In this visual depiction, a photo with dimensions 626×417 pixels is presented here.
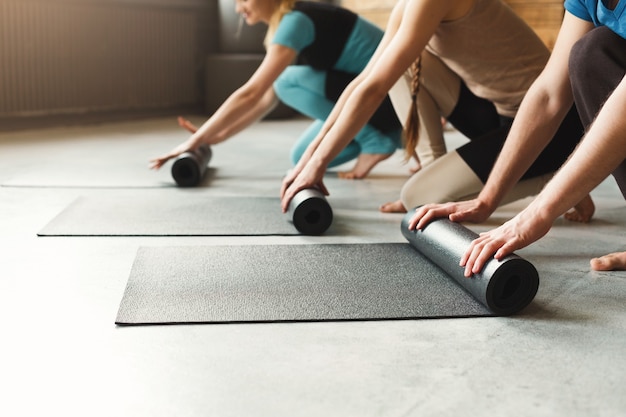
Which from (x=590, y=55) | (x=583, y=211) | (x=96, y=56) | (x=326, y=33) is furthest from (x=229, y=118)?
(x=96, y=56)

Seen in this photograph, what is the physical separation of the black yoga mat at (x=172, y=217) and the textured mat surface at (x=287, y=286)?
0.21 metres

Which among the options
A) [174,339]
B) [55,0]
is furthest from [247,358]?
[55,0]

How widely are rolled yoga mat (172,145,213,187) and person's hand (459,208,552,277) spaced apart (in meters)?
1.54

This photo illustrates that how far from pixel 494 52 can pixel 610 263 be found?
2.58 feet

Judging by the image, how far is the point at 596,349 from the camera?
128 cm


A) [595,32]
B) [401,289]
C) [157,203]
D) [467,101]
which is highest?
[595,32]

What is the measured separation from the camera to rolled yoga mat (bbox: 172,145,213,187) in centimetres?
276

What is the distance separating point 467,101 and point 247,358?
1542 mm

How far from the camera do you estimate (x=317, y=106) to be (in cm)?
312

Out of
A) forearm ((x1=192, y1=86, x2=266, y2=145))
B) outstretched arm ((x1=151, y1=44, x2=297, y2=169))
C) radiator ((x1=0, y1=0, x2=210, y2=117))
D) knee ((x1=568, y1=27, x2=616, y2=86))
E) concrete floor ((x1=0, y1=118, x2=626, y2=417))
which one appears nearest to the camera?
concrete floor ((x1=0, y1=118, x2=626, y2=417))

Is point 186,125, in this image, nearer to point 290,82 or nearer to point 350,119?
point 290,82

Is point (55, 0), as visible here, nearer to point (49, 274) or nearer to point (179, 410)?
point (49, 274)

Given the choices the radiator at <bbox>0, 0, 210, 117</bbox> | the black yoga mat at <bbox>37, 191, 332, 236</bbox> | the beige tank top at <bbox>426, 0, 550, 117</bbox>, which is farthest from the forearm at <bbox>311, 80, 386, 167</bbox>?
the radiator at <bbox>0, 0, 210, 117</bbox>

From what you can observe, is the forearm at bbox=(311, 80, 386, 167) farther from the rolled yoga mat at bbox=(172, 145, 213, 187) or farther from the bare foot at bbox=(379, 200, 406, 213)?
the rolled yoga mat at bbox=(172, 145, 213, 187)
